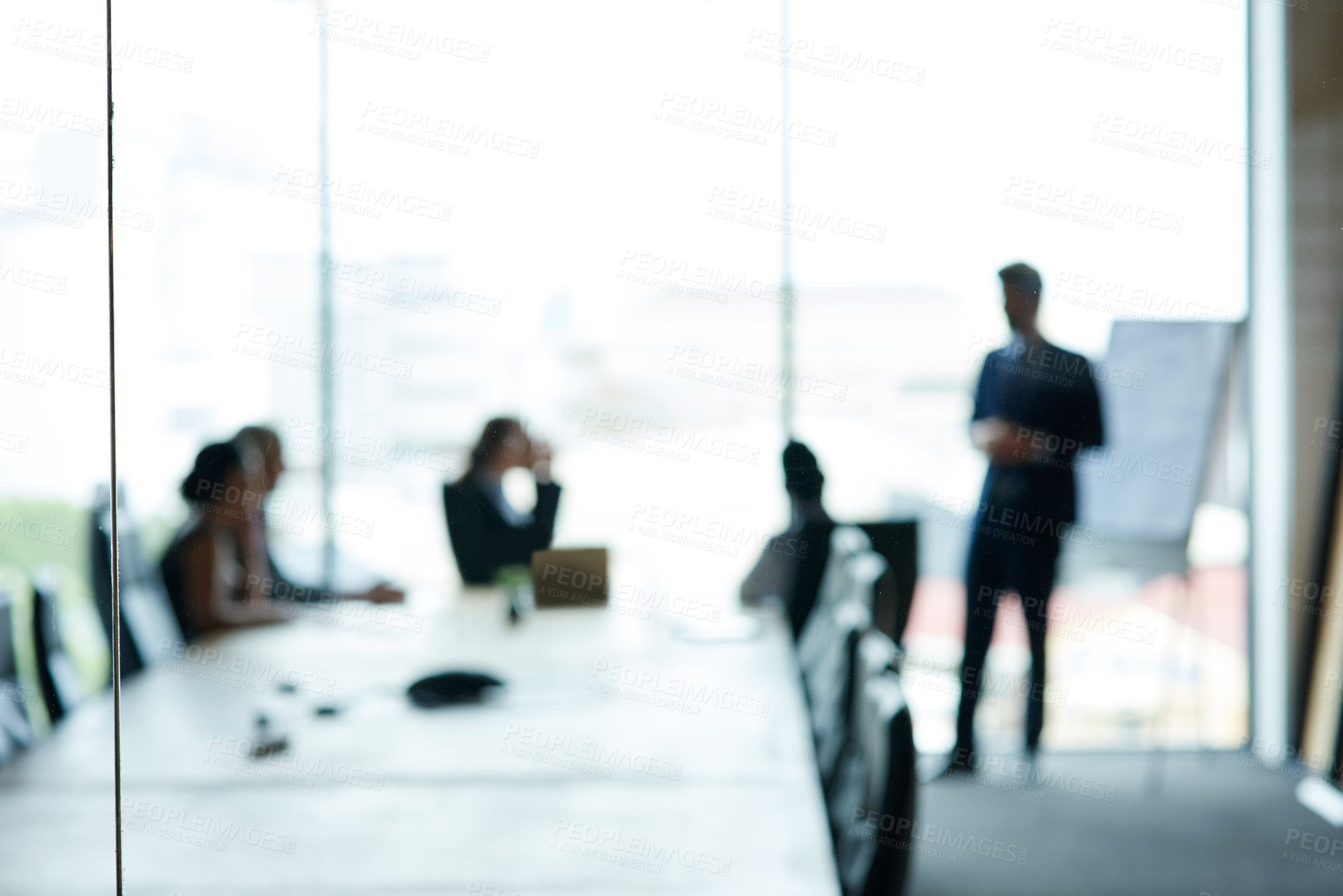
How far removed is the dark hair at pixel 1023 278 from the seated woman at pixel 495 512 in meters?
1.04

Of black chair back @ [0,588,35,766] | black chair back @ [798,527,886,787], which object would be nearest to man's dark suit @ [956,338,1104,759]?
black chair back @ [798,527,886,787]

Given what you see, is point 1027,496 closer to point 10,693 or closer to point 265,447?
point 265,447

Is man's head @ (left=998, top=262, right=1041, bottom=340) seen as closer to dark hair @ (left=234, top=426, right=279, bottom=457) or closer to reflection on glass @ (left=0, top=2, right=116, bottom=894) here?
dark hair @ (left=234, top=426, right=279, bottom=457)

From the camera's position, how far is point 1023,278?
189 centimetres

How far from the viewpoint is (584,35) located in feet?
6.19

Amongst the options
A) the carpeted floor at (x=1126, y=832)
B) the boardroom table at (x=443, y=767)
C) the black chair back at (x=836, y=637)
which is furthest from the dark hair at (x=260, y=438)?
the carpeted floor at (x=1126, y=832)

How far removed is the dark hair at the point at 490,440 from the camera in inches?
77.3

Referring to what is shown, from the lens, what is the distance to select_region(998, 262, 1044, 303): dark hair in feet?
6.17

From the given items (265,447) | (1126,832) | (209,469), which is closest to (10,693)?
(209,469)

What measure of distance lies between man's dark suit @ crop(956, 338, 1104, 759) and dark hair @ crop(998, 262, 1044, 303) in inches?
4.5

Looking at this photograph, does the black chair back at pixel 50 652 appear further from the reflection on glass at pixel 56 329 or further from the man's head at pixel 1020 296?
the man's head at pixel 1020 296

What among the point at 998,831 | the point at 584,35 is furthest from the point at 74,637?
the point at 998,831

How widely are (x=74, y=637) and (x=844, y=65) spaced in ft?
6.99

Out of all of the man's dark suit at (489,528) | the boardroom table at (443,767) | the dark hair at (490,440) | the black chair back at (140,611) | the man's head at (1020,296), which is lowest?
the boardroom table at (443,767)
